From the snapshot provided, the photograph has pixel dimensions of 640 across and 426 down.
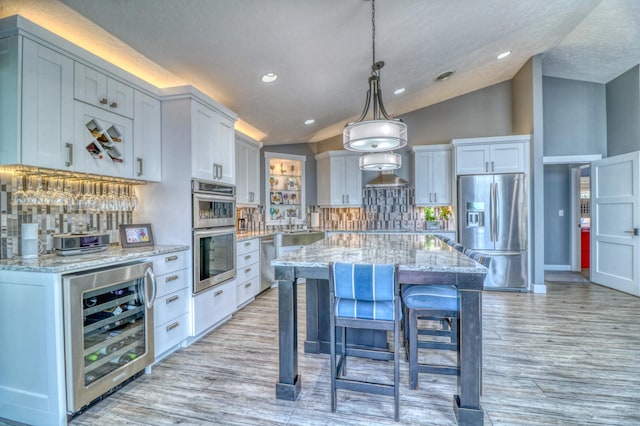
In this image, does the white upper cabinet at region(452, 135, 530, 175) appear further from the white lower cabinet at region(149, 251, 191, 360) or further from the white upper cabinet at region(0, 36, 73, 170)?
the white upper cabinet at region(0, 36, 73, 170)

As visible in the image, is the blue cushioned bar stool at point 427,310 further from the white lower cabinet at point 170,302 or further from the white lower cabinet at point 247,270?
the white lower cabinet at point 247,270

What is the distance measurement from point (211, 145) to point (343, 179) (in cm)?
328

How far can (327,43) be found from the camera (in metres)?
3.02

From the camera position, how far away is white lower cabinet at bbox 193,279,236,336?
9.73ft

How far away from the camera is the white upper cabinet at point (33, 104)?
6.16ft

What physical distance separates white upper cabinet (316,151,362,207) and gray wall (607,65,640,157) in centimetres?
430

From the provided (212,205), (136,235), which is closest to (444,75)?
(212,205)

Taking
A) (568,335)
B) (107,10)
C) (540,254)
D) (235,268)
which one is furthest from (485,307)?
(107,10)

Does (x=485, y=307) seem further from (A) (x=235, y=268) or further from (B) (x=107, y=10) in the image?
(B) (x=107, y=10)

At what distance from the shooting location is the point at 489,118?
573 centimetres

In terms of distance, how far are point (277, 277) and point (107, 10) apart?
2108 mm

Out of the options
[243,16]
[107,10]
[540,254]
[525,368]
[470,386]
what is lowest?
[525,368]

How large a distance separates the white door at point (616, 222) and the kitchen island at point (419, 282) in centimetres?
418

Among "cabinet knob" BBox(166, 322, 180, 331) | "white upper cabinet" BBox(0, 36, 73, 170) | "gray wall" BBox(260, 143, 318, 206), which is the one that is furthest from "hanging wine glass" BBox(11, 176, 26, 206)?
"gray wall" BBox(260, 143, 318, 206)
